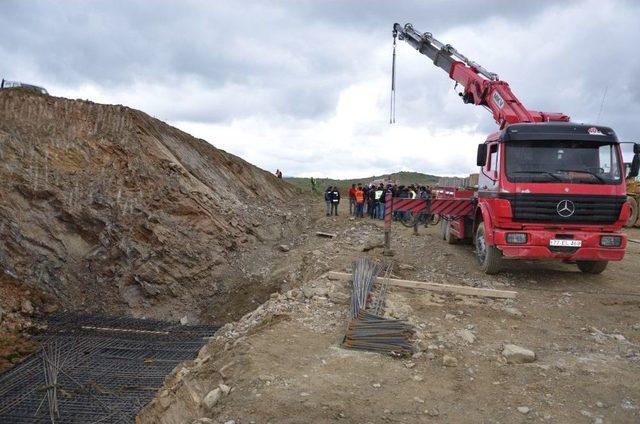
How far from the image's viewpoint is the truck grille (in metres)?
7.78

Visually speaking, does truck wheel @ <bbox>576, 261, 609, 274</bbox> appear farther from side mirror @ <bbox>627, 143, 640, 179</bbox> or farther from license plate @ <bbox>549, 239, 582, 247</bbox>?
side mirror @ <bbox>627, 143, 640, 179</bbox>

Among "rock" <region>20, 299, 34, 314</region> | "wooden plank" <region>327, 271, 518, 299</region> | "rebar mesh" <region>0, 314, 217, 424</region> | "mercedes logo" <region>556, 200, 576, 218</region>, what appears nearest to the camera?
"wooden plank" <region>327, 271, 518, 299</region>

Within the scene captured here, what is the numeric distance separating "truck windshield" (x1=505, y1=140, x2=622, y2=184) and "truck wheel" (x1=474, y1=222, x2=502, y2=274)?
1362mm

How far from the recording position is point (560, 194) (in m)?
7.75

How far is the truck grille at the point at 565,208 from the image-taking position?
7.78 meters

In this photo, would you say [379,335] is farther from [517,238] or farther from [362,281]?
[517,238]

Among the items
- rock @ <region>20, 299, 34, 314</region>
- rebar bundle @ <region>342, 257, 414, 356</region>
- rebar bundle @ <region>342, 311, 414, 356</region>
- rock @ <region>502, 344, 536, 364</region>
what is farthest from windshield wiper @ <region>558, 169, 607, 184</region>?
rock @ <region>20, 299, 34, 314</region>

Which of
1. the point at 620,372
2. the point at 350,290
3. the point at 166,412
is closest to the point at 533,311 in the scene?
the point at 620,372

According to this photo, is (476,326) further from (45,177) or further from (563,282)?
(45,177)

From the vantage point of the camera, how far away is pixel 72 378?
8695mm

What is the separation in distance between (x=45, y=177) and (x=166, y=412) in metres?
10.3

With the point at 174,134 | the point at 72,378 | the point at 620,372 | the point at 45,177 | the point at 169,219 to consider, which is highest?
the point at 174,134

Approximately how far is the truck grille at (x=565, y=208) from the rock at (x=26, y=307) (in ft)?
35.5

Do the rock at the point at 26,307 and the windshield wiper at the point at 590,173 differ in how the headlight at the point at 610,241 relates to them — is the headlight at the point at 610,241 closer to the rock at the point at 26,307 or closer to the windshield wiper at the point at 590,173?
the windshield wiper at the point at 590,173
